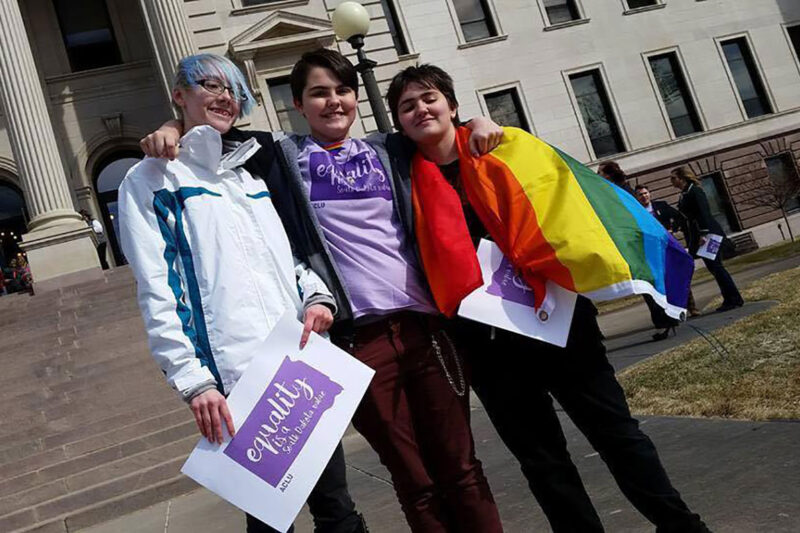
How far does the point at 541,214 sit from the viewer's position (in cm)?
236

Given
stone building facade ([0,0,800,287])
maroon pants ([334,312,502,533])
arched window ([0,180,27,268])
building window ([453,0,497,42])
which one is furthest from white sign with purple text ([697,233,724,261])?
arched window ([0,180,27,268])

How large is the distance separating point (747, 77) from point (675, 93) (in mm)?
3496

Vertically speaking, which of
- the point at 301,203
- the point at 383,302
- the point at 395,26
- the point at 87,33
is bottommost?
the point at 383,302

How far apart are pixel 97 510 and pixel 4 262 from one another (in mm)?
19994

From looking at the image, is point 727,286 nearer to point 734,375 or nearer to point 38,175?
point 734,375

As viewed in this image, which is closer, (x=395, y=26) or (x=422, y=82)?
(x=422, y=82)

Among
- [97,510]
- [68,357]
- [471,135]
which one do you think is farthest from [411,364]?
[68,357]

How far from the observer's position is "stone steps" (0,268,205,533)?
5.82m

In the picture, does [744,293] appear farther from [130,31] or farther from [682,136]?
[130,31]

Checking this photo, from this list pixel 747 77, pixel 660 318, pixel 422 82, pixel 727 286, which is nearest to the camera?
pixel 422 82

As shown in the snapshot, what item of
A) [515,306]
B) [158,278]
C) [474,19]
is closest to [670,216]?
[515,306]

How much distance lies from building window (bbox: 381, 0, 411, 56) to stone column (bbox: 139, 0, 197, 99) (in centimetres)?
872

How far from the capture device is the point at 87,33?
21328 millimetres

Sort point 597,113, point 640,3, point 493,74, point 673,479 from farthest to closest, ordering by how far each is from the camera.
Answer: point 640,3 < point 597,113 < point 493,74 < point 673,479
